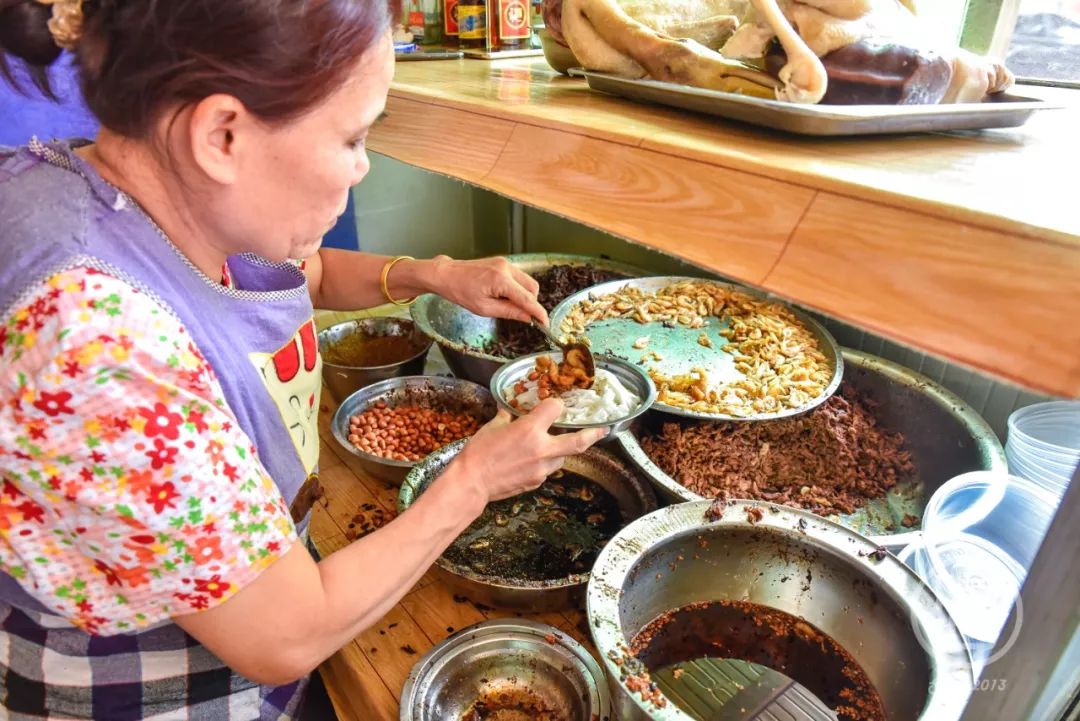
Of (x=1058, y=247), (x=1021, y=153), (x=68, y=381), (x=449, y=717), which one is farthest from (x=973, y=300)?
(x=449, y=717)

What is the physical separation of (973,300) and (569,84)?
1114mm

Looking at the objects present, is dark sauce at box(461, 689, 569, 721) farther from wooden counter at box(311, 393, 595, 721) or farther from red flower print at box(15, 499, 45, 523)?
red flower print at box(15, 499, 45, 523)

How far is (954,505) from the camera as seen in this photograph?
4.48 ft

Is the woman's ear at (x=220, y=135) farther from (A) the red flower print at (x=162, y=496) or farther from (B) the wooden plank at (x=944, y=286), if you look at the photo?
(B) the wooden plank at (x=944, y=286)

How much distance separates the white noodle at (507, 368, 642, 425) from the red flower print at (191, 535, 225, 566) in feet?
1.94

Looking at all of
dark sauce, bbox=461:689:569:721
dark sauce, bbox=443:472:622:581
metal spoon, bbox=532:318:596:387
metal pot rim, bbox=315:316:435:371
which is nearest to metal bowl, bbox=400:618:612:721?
dark sauce, bbox=461:689:569:721

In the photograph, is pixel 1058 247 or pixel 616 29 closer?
pixel 1058 247

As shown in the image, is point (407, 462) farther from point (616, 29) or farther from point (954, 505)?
point (954, 505)

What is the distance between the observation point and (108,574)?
0.83 meters

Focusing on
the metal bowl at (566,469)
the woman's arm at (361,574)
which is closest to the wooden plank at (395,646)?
the metal bowl at (566,469)

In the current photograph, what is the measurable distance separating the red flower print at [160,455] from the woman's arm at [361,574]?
19cm

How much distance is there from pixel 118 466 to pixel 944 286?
2.65 ft

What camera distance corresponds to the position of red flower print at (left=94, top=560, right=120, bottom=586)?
822 millimetres

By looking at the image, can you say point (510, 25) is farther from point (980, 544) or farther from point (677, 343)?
point (980, 544)
